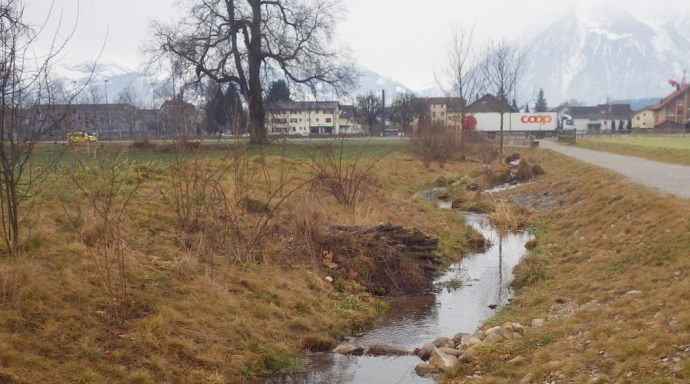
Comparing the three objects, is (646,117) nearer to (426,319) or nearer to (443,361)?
(426,319)

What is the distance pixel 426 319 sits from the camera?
364 inches

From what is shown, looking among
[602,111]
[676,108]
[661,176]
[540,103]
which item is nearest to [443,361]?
[661,176]

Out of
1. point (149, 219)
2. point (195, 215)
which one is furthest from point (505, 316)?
point (149, 219)

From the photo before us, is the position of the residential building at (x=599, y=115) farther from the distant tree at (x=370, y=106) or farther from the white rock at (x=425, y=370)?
the white rock at (x=425, y=370)

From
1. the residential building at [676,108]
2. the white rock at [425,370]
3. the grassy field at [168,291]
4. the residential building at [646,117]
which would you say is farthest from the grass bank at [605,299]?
the residential building at [646,117]

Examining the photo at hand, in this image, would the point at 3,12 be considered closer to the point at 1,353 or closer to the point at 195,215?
the point at 1,353

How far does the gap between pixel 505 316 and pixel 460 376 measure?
2342 millimetres

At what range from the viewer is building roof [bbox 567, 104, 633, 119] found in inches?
5098

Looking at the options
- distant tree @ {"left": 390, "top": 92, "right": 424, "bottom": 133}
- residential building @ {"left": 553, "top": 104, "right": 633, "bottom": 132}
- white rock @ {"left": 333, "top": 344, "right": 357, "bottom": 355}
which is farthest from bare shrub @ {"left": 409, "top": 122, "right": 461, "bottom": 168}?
residential building @ {"left": 553, "top": 104, "right": 633, "bottom": 132}

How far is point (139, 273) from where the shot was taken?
319 inches

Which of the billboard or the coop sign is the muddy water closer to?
the billboard

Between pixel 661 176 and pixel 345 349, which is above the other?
pixel 661 176

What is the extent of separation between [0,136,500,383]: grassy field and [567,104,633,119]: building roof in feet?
422

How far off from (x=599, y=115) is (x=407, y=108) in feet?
209
